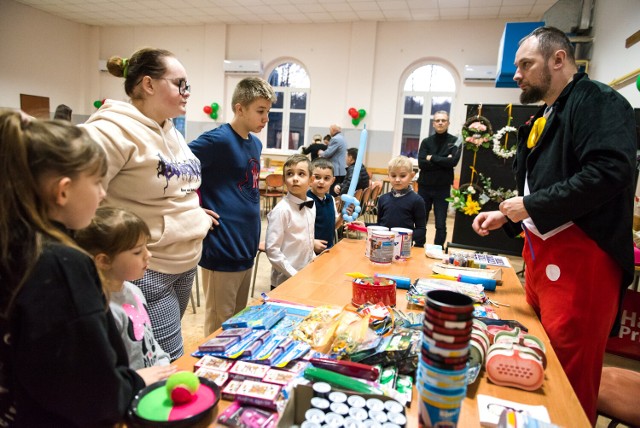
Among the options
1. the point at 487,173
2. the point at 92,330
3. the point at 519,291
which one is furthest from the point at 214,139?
the point at 487,173

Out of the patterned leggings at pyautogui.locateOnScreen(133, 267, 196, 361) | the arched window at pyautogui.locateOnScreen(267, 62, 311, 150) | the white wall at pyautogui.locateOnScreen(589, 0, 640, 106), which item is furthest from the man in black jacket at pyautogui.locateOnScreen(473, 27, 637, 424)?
the arched window at pyautogui.locateOnScreen(267, 62, 311, 150)

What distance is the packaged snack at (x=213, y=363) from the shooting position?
0.91 metres

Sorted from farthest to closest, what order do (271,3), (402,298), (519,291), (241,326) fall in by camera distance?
(271,3) < (519,291) < (402,298) < (241,326)

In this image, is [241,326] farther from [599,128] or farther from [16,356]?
[599,128]

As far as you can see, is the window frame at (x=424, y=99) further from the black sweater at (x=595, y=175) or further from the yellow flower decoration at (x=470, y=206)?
the black sweater at (x=595, y=175)

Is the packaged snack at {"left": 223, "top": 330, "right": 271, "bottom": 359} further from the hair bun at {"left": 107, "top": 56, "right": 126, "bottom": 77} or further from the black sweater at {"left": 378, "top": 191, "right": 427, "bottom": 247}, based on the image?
the black sweater at {"left": 378, "top": 191, "right": 427, "bottom": 247}

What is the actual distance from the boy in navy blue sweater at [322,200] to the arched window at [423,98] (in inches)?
247

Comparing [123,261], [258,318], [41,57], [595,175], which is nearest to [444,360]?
[258,318]

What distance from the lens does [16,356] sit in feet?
2.04

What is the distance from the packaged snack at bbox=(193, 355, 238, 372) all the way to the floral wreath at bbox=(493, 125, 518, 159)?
397 centimetres

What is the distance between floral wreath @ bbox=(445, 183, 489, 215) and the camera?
4375mm

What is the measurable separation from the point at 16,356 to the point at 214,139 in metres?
1.31

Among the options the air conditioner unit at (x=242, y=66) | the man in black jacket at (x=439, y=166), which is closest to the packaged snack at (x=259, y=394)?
the man in black jacket at (x=439, y=166)

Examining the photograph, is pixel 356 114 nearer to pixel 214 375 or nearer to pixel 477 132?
pixel 477 132
